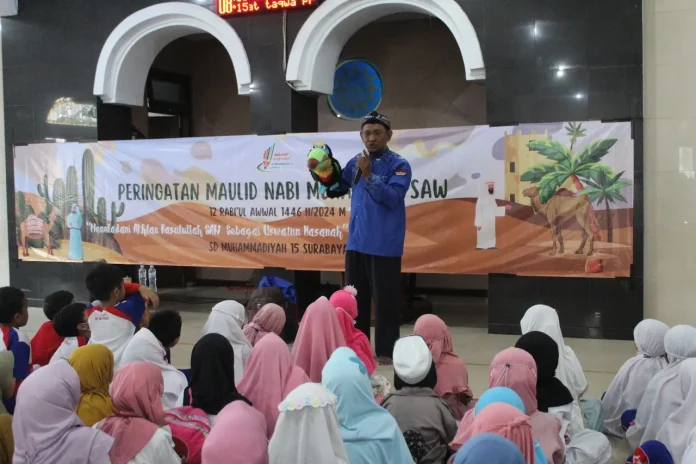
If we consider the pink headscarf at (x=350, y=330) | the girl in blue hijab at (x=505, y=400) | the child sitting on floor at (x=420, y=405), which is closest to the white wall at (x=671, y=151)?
the pink headscarf at (x=350, y=330)

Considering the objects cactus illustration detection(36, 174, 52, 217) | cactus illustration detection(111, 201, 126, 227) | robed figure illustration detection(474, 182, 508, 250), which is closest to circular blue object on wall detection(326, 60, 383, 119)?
cactus illustration detection(111, 201, 126, 227)

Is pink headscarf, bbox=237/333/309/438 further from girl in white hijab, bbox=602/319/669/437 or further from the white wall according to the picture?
the white wall

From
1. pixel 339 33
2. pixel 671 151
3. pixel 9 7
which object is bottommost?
pixel 671 151

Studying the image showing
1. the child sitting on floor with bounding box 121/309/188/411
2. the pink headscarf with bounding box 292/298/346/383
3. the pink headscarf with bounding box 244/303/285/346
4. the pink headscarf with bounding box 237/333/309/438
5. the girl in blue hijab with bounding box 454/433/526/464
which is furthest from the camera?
the pink headscarf with bounding box 244/303/285/346

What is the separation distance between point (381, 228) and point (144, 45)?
12.7 feet

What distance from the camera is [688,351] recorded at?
2.93m

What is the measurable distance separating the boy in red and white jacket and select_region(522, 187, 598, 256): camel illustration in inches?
116

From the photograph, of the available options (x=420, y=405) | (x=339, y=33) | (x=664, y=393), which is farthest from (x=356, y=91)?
(x=420, y=405)

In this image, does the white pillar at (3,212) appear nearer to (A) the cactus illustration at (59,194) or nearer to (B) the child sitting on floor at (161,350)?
(A) the cactus illustration at (59,194)

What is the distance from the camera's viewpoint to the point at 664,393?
281 centimetres

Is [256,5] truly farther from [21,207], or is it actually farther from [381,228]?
[21,207]

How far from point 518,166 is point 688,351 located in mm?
2634

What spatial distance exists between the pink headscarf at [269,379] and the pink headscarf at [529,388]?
693mm

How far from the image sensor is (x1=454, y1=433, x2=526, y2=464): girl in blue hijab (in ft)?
4.85
